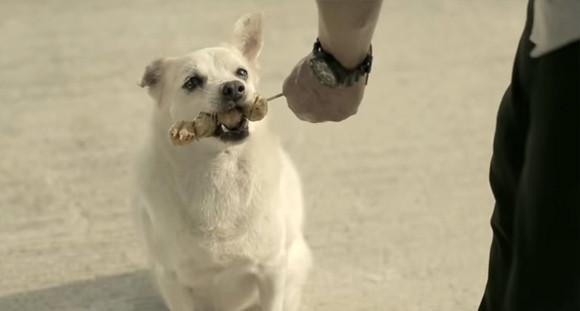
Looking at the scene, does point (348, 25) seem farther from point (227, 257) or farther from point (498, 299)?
point (227, 257)

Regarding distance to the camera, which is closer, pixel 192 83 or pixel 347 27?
pixel 347 27

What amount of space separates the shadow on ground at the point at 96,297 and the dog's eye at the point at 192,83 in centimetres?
49

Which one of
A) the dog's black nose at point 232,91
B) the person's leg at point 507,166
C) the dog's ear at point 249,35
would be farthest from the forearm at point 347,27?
the dog's ear at point 249,35

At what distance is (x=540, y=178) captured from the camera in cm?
79

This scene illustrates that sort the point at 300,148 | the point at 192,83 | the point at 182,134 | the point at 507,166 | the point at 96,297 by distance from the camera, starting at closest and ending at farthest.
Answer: the point at 507,166
the point at 182,134
the point at 192,83
the point at 96,297
the point at 300,148

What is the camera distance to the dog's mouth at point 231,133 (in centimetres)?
124

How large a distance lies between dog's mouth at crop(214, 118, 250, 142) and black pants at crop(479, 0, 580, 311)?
431 millimetres

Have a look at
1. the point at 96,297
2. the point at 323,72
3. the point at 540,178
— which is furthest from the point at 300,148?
the point at 540,178

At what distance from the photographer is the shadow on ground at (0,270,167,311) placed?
62.0 inches

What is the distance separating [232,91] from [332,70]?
0.27 meters

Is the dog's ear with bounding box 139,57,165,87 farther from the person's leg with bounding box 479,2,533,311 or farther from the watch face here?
the person's leg with bounding box 479,2,533,311

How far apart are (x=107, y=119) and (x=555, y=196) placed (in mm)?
1526

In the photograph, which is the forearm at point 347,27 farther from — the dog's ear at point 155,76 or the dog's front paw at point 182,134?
the dog's ear at point 155,76

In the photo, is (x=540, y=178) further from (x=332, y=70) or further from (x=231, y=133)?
(x=231, y=133)
